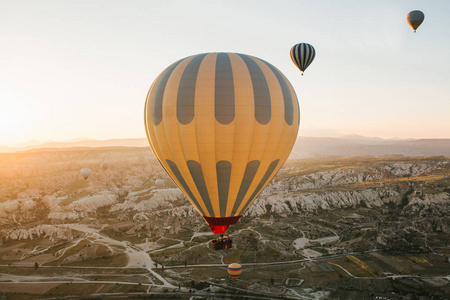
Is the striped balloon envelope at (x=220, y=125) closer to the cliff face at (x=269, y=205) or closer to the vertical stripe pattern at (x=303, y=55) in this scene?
the vertical stripe pattern at (x=303, y=55)

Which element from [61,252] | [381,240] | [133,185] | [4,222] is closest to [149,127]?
[61,252]

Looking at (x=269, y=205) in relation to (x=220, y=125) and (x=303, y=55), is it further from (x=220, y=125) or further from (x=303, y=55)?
(x=220, y=125)

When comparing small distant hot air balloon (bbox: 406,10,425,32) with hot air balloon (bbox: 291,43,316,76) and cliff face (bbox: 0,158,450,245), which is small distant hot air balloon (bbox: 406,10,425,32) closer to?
hot air balloon (bbox: 291,43,316,76)

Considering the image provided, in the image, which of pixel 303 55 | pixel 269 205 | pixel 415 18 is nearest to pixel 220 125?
pixel 303 55

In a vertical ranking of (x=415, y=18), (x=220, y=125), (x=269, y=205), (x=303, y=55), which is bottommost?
(x=269, y=205)

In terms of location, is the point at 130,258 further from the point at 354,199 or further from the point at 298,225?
the point at 354,199

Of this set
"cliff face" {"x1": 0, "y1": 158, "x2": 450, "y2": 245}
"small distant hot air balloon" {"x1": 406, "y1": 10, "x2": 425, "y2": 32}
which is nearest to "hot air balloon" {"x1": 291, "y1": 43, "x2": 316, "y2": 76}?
"small distant hot air balloon" {"x1": 406, "y1": 10, "x2": 425, "y2": 32}

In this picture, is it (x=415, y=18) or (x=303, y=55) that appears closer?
(x=303, y=55)
